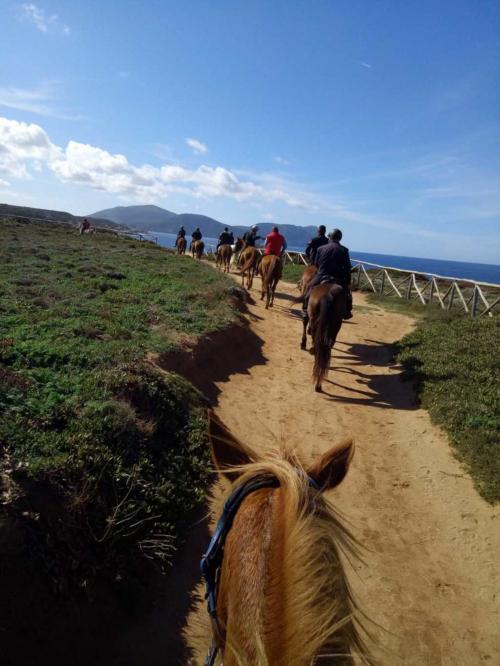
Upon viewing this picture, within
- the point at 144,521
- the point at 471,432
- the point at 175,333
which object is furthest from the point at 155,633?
the point at 175,333

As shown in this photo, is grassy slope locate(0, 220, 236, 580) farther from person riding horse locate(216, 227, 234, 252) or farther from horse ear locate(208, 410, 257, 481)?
person riding horse locate(216, 227, 234, 252)

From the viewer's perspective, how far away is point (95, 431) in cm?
491

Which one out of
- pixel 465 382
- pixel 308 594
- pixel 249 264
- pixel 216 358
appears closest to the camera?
pixel 308 594

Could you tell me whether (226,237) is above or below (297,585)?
above

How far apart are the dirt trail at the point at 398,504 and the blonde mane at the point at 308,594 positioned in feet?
1.15

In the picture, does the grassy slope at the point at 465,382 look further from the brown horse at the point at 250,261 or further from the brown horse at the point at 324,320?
the brown horse at the point at 250,261

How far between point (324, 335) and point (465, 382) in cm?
302

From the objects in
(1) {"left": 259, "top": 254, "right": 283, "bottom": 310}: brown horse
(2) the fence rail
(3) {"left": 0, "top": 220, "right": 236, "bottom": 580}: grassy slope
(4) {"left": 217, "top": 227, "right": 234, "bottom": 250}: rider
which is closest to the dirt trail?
(3) {"left": 0, "top": 220, "right": 236, "bottom": 580}: grassy slope

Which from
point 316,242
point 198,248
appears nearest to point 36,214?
point 198,248

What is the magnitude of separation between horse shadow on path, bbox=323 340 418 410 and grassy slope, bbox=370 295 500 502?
30cm

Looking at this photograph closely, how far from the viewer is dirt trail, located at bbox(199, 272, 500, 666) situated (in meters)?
3.97

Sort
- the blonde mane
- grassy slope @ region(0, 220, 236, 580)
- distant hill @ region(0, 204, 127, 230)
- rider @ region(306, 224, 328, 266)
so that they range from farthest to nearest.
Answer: distant hill @ region(0, 204, 127, 230), rider @ region(306, 224, 328, 266), grassy slope @ region(0, 220, 236, 580), the blonde mane

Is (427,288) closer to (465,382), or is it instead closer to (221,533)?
(465,382)

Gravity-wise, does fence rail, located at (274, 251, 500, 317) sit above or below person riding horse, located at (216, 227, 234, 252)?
below
